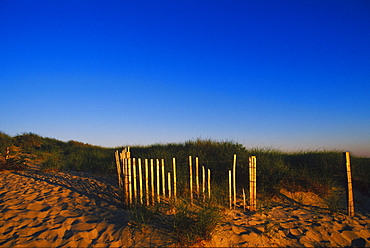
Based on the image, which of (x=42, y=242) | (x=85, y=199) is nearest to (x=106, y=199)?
(x=85, y=199)

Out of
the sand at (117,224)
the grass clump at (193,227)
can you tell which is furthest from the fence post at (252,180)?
the grass clump at (193,227)

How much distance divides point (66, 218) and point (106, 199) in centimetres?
129

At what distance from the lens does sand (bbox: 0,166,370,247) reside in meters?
4.71

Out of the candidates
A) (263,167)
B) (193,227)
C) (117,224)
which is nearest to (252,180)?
(263,167)

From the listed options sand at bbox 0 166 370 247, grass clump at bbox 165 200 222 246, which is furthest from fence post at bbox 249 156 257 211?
grass clump at bbox 165 200 222 246

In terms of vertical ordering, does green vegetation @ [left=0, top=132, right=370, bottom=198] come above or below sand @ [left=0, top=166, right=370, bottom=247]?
above

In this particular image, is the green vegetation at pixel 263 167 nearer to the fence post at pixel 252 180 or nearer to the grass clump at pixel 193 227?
the fence post at pixel 252 180

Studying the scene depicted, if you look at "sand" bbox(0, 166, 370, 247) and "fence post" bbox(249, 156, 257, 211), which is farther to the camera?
"fence post" bbox(249, 156, 257, 211)

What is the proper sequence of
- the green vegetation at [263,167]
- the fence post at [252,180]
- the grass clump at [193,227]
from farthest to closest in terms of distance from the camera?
the green vegetation at [263,167], the fence post at [252,180], the grass clump at [193,227]

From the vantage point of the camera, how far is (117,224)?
521 centimetres

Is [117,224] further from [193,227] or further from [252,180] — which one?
[252,180]

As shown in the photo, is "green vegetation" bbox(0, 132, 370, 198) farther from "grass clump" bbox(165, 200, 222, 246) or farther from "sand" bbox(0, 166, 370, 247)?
"grass clump" bbox(165, 200, 222, 246)

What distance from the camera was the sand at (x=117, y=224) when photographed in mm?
4711

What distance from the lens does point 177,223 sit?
479cm
